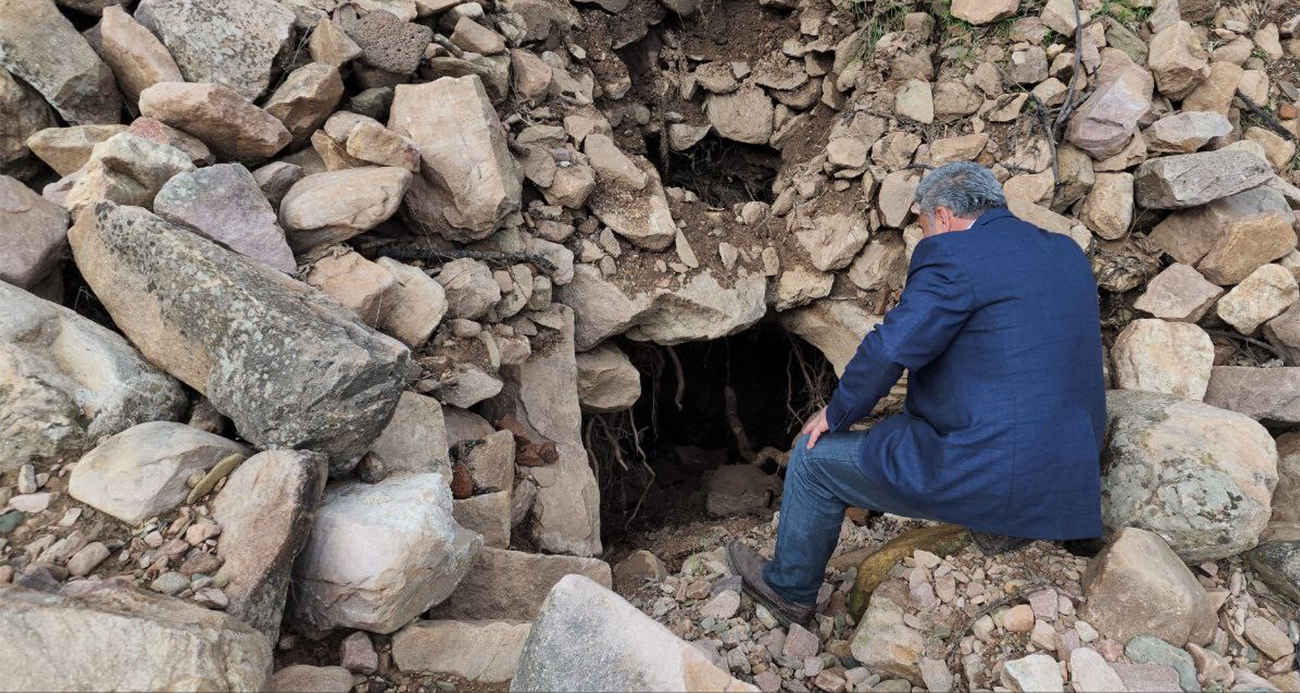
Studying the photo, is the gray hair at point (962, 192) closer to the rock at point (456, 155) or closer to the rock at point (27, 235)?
the rock at point (456, 155)

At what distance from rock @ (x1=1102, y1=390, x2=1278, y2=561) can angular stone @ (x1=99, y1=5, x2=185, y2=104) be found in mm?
3825

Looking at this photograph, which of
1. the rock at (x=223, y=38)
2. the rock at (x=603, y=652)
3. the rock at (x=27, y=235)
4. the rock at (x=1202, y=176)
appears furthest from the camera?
the rock at (x=1202, y=176)

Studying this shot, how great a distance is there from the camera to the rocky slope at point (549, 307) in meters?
2.16

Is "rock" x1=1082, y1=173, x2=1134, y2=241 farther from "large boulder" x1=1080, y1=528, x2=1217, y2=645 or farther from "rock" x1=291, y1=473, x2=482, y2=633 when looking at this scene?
"rock" x1=291, y1=473, x2=482, y2=633

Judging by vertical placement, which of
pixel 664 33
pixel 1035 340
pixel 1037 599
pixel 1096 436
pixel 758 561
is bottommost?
pixel 758 561

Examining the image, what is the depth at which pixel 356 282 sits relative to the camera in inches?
113

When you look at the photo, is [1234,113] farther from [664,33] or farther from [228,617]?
[228,617]

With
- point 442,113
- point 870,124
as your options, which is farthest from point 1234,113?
point 442,113

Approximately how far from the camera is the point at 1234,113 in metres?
3.80

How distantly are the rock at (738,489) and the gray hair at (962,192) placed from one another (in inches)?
98.8

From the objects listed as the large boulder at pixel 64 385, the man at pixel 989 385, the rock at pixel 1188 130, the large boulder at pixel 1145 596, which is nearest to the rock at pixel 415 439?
the large boulder at pixel 64 385

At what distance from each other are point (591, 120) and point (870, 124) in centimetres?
141

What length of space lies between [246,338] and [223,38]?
64.8 inches

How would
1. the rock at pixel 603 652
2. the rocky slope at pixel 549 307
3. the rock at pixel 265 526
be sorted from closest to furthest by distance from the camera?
the rock at pixel 603 652 → the rock at pixel 265 526 → the rocky slope at pixel 549 307
